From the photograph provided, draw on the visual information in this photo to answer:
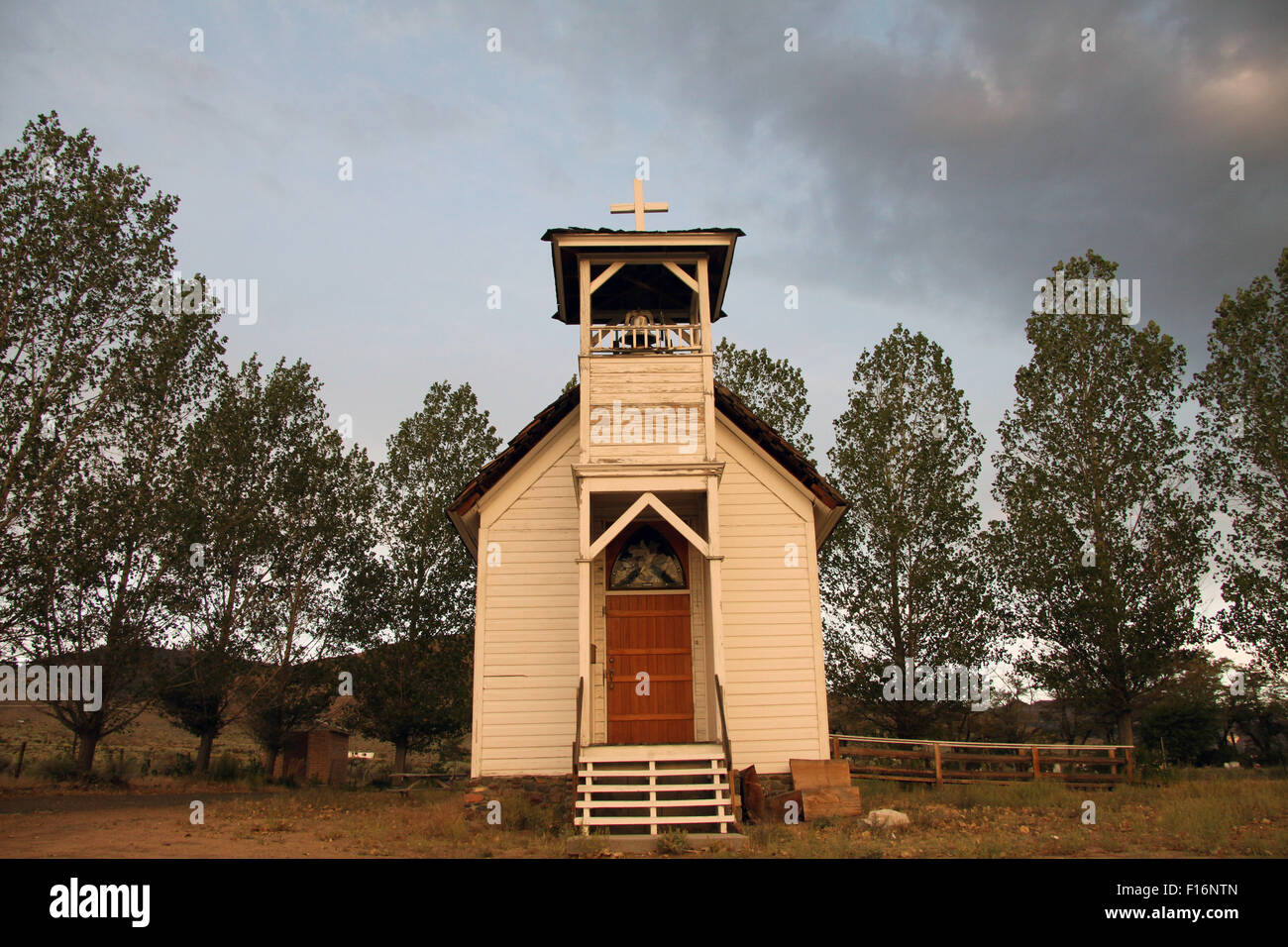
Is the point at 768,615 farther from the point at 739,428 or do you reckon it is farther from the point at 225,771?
the point at 225,771

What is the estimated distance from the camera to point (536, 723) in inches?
539

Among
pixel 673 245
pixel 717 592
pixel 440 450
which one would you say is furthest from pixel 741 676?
pixel 440 450

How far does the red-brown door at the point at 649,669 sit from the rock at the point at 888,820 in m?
3.15

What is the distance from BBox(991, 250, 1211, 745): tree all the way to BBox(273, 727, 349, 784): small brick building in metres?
23.7

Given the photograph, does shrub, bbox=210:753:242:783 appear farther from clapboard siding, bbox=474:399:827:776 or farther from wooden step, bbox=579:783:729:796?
wooden step, bbox=579:783:729:796

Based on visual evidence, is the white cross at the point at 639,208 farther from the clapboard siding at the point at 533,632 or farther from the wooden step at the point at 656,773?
the wooden step at the point at 656,773

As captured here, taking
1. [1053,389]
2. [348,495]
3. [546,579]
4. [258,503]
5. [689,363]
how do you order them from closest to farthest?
[689,363] → [546,579] → [1053,389] → [258,503] → [348,495]

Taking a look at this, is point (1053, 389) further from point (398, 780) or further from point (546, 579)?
point (398, 780)

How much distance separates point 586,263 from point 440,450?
65.3 ft

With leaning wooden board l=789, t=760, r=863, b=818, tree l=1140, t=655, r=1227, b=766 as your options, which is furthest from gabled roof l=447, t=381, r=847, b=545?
tree l=1140, t=655, r=1227, b=766

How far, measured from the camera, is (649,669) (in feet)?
46.7

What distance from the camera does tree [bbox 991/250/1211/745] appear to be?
76.4 feet

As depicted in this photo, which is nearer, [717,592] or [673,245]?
[717,592]

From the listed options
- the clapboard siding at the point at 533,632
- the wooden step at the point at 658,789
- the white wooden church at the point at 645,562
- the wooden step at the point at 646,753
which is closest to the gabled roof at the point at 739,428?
the white wooden church at the point at 645,562
